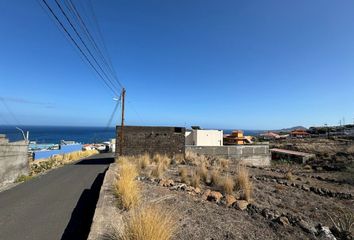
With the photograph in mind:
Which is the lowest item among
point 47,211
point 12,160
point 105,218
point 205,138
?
point 47,211

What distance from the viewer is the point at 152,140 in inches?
936

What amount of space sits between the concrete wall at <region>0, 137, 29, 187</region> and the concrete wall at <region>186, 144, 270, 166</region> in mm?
16834

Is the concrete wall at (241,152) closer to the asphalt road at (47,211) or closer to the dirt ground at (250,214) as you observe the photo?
the dirt ground at (250,214)

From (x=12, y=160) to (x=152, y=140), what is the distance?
12167mm

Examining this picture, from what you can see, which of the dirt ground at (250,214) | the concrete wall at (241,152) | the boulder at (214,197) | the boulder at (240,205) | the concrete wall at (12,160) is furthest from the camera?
the concrete wall at (241,152)

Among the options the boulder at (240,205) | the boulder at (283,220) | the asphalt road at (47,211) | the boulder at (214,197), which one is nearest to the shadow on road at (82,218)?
the asphalt road at (47,211)

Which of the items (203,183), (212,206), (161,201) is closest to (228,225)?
(212,206)

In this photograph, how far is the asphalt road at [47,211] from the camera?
229 inches

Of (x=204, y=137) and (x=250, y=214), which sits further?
(x=204, y=137)

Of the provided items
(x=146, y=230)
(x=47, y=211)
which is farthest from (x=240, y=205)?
(x=47, y=211)

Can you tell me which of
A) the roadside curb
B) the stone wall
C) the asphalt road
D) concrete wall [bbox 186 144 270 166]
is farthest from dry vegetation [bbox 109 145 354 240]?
concrete wall [bbox 186 144 270 166]

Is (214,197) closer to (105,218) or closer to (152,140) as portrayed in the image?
(105,218)

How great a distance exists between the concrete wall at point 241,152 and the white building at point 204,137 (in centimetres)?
716

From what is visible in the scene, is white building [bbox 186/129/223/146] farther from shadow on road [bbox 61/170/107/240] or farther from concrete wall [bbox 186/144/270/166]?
shadow on road [bbox 61/170/107/240]
